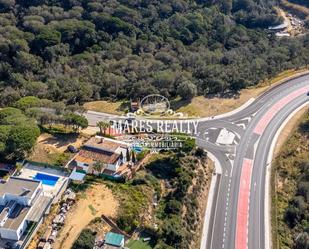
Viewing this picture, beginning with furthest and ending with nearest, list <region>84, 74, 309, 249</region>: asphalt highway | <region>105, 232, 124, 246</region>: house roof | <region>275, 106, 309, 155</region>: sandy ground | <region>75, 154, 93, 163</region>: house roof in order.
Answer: <region>275, 106, 309, 155</region>: sandy ground < <region>75, 154, 93, 163</region>: house roof < <region>84, 74, 309, 249</region>: asphalt highway < <region>105, 232, 124, 246</region>: house roof

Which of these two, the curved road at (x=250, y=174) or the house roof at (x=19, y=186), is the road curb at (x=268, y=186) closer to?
the curved road at (x=250, y=174)

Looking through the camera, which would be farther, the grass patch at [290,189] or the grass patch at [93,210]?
the grass patch at [290,189]

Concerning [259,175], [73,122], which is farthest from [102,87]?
[259,175]

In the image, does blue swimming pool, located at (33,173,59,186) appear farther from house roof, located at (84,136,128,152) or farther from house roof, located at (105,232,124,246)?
house roof, located at (105,232,124,246)

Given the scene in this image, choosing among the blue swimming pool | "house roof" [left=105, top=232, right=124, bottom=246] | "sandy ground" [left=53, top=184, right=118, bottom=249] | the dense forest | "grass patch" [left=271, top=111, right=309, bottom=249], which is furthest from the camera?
the dense forest

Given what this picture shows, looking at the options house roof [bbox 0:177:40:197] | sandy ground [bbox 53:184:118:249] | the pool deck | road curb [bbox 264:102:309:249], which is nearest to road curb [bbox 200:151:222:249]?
road curb [bbox 264:102:309:249]

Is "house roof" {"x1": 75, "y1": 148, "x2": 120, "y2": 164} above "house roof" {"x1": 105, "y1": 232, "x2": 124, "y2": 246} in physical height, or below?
above

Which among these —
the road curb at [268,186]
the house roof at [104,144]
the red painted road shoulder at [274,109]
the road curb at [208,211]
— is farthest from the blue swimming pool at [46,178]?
the red painted road shoulder at [274,109]

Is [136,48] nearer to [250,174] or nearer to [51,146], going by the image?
[51,146]

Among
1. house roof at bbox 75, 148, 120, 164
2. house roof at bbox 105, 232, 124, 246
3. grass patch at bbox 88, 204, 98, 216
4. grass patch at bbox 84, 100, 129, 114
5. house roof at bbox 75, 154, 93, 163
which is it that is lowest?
house roof at bbox 105, 232, 124, 246
